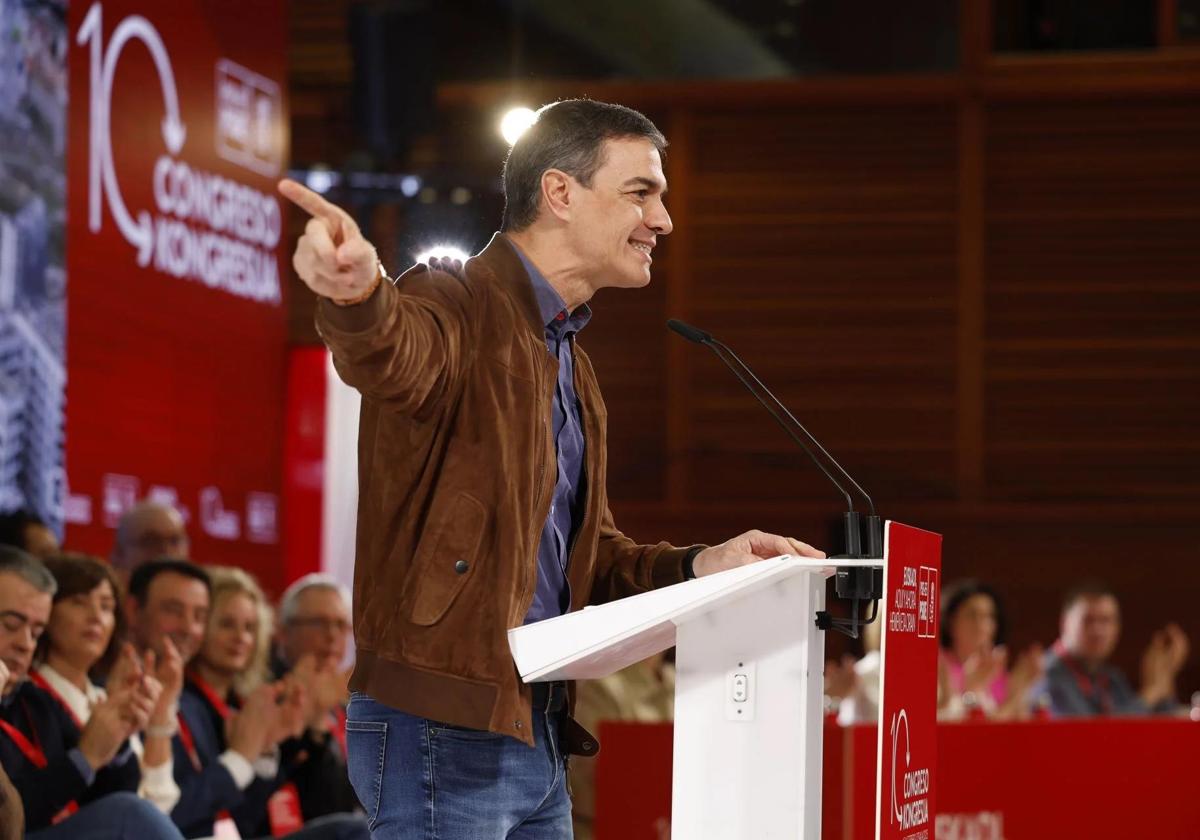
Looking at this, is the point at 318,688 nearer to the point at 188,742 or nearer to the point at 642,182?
the point at 188,742

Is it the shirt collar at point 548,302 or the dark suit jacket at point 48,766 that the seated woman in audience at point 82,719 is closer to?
the dark suit jacket at point 48,766

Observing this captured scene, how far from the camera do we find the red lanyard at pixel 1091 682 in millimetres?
7562

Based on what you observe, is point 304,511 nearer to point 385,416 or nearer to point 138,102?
point 138,102

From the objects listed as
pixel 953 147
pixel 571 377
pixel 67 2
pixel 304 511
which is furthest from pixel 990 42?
pixel 571 377

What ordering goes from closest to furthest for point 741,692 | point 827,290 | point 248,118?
point 741,692 < point 248,118 < point 827,290

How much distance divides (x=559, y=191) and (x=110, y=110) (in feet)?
13.1

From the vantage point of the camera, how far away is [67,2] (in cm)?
555

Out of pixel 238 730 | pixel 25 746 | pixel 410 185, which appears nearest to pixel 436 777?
pixel 25 746

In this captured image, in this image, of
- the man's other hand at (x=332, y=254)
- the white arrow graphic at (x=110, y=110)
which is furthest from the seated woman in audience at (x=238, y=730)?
the man's other hand at (x=332, y=254)

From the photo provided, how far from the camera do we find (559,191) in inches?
90.1

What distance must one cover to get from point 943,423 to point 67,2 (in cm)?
482

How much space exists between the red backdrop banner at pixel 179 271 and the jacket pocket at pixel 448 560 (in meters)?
3.82

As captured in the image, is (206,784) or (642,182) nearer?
(642,182)

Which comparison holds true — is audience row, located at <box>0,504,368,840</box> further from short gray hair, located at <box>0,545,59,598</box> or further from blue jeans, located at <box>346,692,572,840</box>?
blue jeans, located at <box>346,692,572,840</box>
